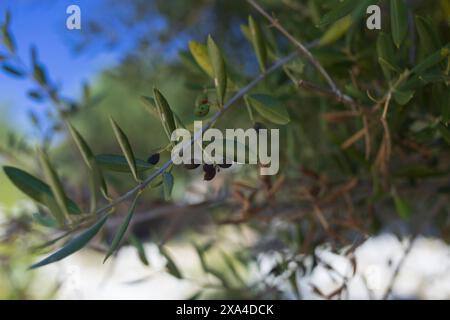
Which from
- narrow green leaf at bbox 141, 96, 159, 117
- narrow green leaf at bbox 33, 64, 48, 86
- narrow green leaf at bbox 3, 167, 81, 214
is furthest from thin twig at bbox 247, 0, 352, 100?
narrow green leaf at bbox 33, 64, 48, 86

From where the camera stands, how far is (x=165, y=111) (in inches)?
16.7

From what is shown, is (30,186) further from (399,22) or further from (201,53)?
(399,22)

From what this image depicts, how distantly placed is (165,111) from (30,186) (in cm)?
13

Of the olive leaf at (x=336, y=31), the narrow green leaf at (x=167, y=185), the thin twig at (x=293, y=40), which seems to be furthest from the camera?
the olive leaf at (x=336, y=31)

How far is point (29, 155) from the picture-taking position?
3.31ft

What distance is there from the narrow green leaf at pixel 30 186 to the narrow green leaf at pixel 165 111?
0.33 ft

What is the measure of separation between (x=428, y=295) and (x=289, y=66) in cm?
96

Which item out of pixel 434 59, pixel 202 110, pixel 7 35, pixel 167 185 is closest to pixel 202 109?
pixel 202 110

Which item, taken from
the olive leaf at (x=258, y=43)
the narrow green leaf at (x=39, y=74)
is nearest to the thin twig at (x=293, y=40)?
the olive leaf at (x=258, y=43)

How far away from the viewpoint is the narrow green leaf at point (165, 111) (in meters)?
0.42

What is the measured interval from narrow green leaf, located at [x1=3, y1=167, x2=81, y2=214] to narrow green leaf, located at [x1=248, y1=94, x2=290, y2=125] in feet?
0.60

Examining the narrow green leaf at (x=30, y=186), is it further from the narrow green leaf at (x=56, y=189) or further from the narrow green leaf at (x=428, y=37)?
the narrow green leaf at (x=428, y=37)
